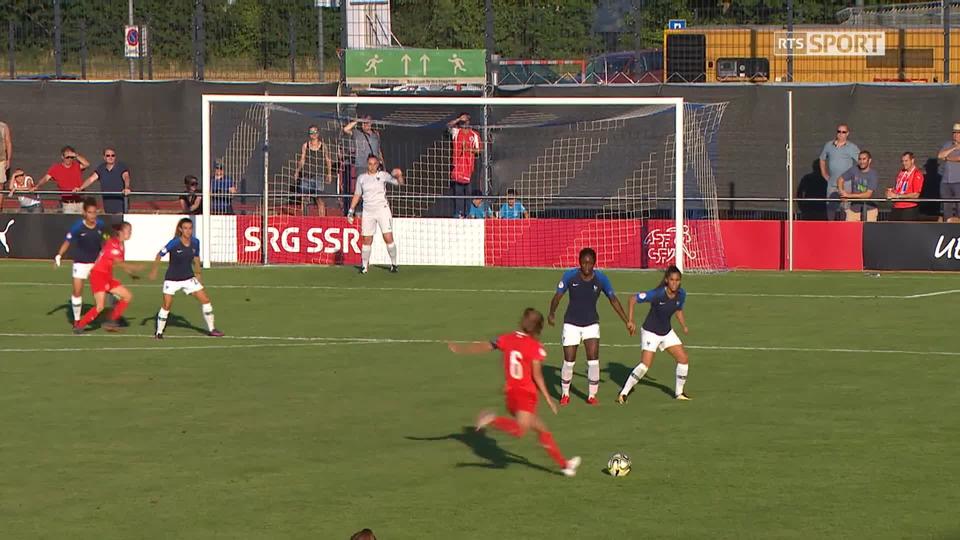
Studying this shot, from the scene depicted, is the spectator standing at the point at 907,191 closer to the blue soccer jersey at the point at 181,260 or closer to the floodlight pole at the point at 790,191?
the floodlight pole at the point at 790,191

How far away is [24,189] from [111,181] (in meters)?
2.20

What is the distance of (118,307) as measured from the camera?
78.8 feet

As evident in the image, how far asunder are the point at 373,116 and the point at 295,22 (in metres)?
5.62

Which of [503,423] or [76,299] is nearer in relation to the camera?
[503,423]

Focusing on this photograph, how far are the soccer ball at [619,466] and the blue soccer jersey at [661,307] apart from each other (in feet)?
12.0

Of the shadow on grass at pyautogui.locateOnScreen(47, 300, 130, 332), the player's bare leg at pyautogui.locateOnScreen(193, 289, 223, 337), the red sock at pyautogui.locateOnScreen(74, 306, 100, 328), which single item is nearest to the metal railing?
the shadow on grass at pyautogui.locateOnScreen(47, 300, 130, 332)

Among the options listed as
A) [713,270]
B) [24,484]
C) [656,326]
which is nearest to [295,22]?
[713,270]

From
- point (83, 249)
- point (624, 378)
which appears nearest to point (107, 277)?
point (83, 249)

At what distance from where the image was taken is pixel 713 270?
31828mm

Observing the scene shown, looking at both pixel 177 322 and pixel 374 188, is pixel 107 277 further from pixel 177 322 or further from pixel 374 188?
pixel 374 188

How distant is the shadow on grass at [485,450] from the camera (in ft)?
50.2

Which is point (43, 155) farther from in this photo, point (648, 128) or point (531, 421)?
point (531, 421)

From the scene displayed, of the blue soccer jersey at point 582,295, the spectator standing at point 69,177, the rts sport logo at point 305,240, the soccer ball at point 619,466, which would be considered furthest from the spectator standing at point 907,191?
the soccer ball at point 619,466

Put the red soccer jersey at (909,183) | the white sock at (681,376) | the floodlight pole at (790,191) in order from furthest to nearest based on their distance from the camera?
1. the red soccer jersey at (909,183)
2. the floodlight pole at (790,191)
3. the white sock at (681,376)
